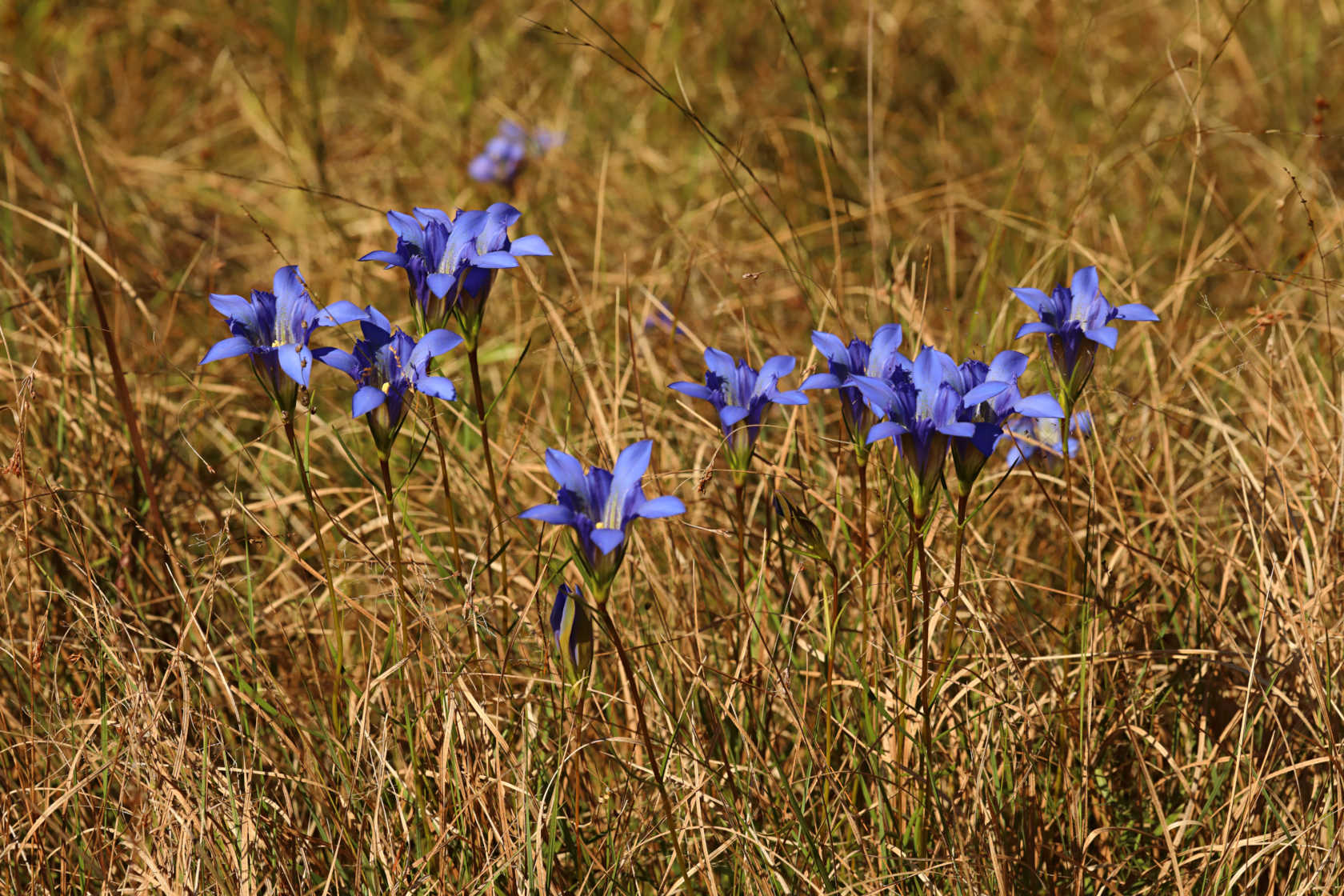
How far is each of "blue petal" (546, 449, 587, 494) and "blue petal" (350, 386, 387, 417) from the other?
0.26 metres

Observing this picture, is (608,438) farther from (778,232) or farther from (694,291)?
(778,232)

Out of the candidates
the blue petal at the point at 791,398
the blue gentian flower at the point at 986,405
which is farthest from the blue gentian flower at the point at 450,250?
the blue gentian flower at the point at 986,405

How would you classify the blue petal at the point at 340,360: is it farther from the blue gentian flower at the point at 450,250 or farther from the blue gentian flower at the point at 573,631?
the blue gentian flower at the point at 573,631

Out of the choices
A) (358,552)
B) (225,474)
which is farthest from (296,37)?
(358,552)

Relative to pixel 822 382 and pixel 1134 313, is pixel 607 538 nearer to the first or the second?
pixel 822 382

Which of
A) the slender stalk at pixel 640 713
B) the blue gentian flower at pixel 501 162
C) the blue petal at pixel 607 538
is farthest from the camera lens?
the blue gentian flower at pixel 501 162

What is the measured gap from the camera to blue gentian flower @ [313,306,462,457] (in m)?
1.57

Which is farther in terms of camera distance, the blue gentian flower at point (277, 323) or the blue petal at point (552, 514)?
the blue gentian flower at point (277, 323)

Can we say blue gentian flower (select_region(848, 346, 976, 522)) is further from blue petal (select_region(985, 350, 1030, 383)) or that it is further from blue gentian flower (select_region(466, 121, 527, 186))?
blue gentian flower (select_region(466, 121, 527, 186))

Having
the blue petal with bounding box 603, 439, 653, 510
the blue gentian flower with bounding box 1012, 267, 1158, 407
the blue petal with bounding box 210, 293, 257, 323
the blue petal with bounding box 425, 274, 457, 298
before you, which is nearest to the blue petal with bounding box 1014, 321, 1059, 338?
the blue gentian flower with bounding box 1012, 267, 1158, 407

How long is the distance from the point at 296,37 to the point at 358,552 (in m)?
3.21

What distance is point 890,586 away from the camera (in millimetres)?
2027

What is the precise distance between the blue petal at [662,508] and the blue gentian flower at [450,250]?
446mm

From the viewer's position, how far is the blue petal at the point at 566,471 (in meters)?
1.42
